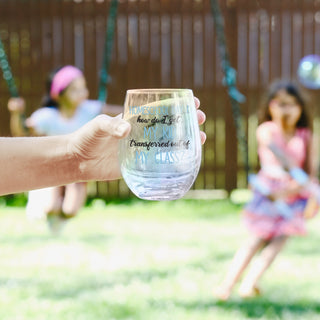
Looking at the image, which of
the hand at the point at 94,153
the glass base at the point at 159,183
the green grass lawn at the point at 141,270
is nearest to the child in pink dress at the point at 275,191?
the green grass lawn at the point at 141,270

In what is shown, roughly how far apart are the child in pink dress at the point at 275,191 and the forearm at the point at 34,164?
1865 millimetres

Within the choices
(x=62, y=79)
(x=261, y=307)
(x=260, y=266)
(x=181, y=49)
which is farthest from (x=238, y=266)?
(x=181, y=49)

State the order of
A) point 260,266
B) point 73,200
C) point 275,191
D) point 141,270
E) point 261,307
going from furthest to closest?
point 73,200 → point 141,270 → point 275,191 → point 260,266 → point 261,307

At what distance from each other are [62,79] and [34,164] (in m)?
3.29

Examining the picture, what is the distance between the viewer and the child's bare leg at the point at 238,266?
10.7 ft

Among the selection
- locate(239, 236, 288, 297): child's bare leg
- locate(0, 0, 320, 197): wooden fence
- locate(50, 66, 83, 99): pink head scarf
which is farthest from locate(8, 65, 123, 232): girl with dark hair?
locate(0, 0, 320, 197): wooden fence

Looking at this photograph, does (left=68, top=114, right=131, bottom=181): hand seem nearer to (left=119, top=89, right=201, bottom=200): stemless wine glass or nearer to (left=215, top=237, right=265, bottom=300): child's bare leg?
(left=119, top=89, right=201, bottom=200): stemless wine glass

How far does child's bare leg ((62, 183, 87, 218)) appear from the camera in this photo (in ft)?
14.0

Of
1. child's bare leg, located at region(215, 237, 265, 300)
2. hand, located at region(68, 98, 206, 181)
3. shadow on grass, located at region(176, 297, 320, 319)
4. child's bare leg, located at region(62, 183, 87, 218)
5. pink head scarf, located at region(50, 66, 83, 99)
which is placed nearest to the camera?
hand, located at region(68, 98, 206, 181)

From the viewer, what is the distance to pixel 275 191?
3.56 metres

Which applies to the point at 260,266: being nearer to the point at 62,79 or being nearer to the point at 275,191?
the point at 275,191

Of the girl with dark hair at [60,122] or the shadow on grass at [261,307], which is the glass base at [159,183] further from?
the girl with dark hair at [60,122]

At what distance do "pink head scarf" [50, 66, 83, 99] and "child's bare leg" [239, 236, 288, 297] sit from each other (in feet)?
7.19

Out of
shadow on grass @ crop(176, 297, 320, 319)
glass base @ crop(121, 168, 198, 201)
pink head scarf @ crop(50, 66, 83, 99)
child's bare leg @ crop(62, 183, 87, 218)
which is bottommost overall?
shadow on grass @ crop(176, 297, 320, 319)
